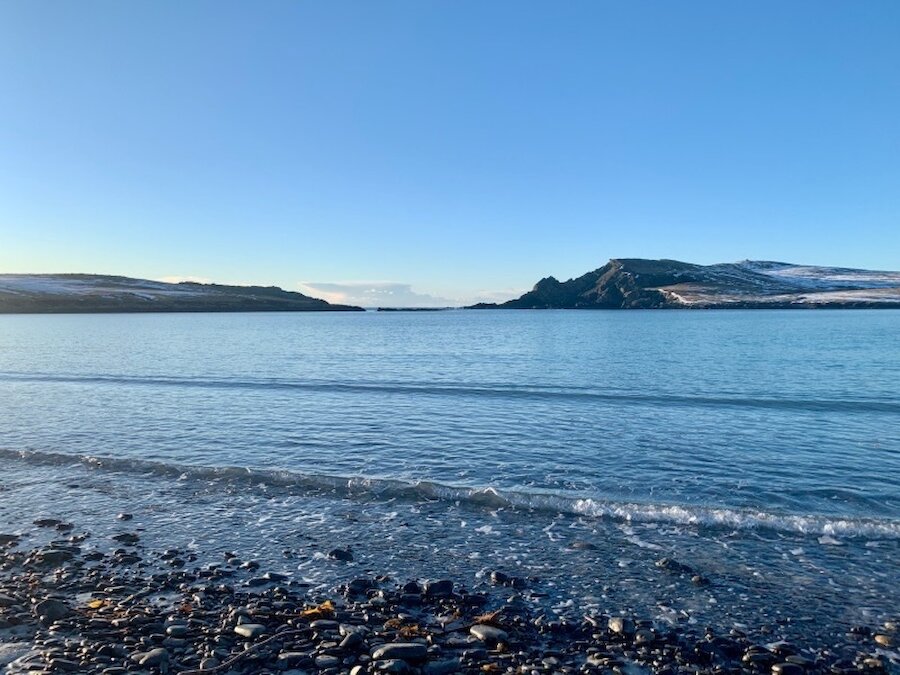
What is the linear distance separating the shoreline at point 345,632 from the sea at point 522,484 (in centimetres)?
51

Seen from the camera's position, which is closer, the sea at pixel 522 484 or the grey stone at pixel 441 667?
the grey stone at pixel 441 667

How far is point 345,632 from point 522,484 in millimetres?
11427

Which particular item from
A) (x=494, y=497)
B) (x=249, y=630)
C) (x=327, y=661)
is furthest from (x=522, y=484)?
(x=327, y=661)

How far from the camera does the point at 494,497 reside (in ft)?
66.3

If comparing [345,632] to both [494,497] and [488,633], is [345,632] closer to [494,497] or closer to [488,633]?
[488,633]

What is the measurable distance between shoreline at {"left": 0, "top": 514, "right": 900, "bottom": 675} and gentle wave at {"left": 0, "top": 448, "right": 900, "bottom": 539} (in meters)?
4.28

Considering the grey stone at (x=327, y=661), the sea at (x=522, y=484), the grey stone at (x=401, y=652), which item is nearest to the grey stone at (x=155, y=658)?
the grey stone at (x=327, y=661)

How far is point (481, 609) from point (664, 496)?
9.96m

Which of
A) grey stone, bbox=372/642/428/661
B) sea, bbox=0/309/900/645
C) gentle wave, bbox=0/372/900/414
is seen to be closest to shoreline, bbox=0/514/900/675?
grey stone, bbox=372/642/428/661

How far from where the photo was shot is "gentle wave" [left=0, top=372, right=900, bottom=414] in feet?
125

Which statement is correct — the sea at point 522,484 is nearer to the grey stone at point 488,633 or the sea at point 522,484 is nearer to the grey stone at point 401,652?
the grey stone at point 488,633

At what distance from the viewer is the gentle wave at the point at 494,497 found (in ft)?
57.3

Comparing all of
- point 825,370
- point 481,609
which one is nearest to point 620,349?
point 825,370

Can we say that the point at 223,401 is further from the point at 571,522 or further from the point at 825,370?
the point at 825,370
